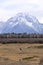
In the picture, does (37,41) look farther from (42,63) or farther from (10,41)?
(42,63)

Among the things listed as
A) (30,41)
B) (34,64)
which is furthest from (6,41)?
(34,64)

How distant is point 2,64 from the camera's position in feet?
34.6

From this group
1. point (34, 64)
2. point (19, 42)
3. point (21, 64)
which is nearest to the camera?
point (21, 64)

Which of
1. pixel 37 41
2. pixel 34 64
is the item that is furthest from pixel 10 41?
pixel 34 64

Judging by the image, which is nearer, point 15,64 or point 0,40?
point 15,64

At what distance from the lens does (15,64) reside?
10.1 metres

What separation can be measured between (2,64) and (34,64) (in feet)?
4.14

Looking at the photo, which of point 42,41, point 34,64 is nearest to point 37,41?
point 42,41

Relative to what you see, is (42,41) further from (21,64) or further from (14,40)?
(21,64)

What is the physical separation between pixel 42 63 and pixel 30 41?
44.5ft

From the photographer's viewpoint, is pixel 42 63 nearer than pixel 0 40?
Yes

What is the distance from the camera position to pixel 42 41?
23.8 m

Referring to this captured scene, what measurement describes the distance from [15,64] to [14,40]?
13810mm

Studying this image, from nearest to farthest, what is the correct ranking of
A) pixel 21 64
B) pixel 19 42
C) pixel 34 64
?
pixel 21 64, pixel 34 64, pixel 19 42
